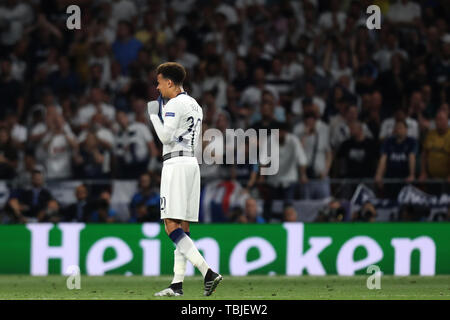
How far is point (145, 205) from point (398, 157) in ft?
12.6

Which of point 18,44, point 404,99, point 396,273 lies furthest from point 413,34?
point 18,44

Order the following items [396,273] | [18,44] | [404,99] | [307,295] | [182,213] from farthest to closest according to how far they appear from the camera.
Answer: [18,44]
[404,99]
[396,273]
[307,295]
[182,213]

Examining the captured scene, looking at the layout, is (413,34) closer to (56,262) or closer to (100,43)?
(100,43)

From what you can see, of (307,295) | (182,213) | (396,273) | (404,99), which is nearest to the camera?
(182,213)

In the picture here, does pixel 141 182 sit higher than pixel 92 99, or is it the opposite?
pixel 92 99

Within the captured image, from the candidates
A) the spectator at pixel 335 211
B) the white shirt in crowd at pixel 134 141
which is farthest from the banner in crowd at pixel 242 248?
the white shirt in crowd at pixel 134 141

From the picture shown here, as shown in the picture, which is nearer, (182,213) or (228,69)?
(182,213)

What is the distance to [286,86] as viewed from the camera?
17.9 metres

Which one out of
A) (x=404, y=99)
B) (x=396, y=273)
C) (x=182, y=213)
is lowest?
(x=396, y=273)

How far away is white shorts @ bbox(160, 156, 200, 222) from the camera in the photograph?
396 inches

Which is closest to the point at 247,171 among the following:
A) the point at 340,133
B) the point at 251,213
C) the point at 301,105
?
the point at 251,213

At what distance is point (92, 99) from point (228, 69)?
2433 millimetres

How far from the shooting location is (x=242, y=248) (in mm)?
14992

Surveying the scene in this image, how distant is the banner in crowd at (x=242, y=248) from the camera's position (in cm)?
1481
